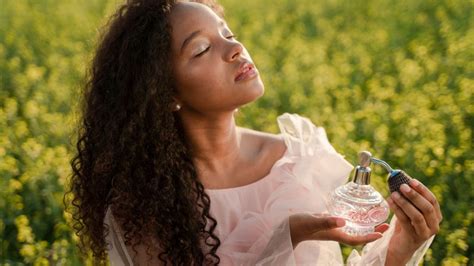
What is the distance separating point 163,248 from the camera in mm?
2967

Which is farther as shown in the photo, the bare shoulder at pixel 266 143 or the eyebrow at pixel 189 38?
the bare shoulder at pixel 266 143

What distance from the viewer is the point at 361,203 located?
248cm

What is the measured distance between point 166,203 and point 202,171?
0.22m

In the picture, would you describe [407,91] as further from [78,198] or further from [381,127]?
[78,198]

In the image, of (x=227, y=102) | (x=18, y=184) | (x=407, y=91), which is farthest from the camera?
(x=407, y=91)

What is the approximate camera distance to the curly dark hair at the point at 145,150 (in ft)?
9.57

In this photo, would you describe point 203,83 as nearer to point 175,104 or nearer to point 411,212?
point 175,104

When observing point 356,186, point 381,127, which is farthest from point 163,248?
point 381,127

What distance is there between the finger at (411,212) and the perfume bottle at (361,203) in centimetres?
6

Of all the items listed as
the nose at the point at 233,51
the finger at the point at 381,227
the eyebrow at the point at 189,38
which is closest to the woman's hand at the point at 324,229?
the finger at the point at 381,227

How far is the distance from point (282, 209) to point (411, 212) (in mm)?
618

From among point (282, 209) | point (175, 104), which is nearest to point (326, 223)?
point (282, 209)

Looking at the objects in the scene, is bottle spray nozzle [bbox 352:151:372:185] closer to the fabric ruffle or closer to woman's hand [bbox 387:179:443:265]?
woman's hand [bbox 387:179:443:265]

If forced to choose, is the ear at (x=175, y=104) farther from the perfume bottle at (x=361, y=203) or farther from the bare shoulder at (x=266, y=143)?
the perfume bottle at (x=361, y=203)
